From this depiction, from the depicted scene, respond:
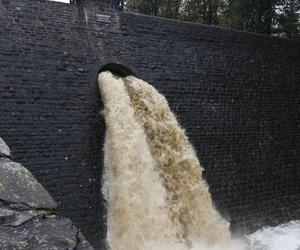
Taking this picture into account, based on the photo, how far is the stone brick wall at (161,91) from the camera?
5.98m

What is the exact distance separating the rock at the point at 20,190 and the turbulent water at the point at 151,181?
8.13ft

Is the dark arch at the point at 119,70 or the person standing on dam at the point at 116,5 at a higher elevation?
the person standing on dam at the point at 116,5

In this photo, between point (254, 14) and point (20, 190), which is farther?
point (254, 14)

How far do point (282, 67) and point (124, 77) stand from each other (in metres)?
3.63

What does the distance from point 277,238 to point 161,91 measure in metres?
2.57

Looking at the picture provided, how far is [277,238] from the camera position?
7.36 metres

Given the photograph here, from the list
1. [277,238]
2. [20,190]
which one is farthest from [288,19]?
[20,190]

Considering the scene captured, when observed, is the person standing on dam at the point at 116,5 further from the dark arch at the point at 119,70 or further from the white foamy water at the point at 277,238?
the white foamy water at the point at 277,238

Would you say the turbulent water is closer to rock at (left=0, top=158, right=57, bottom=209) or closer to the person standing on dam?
the person standing on dam

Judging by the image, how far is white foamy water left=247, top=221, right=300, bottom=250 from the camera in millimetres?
6913

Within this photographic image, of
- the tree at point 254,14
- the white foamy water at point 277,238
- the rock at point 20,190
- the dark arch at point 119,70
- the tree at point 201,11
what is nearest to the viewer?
the rock at point 20,190

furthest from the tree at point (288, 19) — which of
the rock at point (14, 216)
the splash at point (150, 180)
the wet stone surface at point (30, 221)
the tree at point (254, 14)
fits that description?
the rock at point (14, 216)

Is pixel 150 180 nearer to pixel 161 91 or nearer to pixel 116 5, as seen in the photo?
pixel 161 91

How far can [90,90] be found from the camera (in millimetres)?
6672
